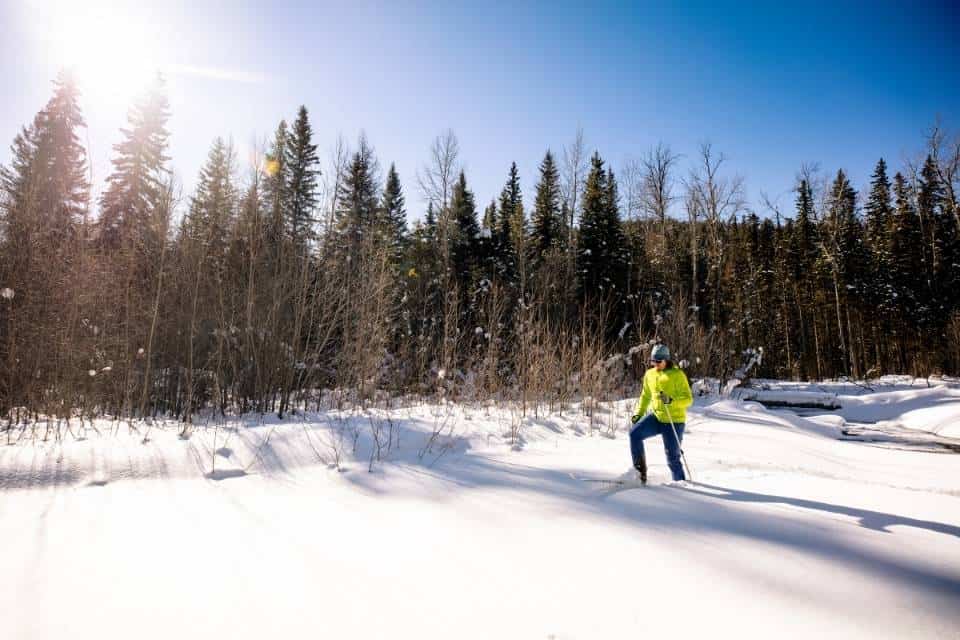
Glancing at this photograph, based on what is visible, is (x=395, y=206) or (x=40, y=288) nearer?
(x=40, y=288)

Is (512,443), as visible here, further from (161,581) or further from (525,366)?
(161,581)

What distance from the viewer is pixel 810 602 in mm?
2189

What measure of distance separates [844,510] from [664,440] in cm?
150

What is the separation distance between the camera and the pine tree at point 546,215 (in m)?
27.8

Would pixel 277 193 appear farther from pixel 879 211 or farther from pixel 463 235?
pixel 879 211

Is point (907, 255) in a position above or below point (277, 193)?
above

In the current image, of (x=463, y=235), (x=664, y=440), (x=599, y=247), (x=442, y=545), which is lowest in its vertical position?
(x=442, y=545)

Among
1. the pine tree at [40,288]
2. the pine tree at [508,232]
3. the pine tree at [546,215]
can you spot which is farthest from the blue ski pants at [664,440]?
the pine tree at [546,215]

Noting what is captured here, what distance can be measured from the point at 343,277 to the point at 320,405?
10.3 feet

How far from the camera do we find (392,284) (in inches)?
434

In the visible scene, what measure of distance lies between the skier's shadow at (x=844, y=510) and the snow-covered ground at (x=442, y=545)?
3 centimetres

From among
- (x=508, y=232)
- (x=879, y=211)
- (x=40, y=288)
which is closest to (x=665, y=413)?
(x=40, y=288)

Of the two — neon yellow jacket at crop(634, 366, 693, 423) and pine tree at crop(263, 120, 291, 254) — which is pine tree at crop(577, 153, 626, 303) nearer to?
pine tree at crop(263, 120, 291, 254)

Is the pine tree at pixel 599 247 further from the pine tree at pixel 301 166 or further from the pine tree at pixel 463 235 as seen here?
the pine tree at pixel 301 166
